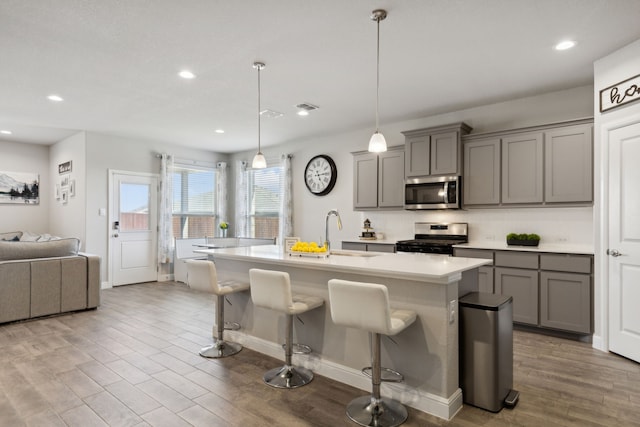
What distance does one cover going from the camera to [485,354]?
2438 mm

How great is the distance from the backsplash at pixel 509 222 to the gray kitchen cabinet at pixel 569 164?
318 millimetres

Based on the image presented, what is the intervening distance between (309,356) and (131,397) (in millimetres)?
1365

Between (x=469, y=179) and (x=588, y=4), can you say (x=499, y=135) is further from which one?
(x=588, y=4)

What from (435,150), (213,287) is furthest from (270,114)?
(213,287)

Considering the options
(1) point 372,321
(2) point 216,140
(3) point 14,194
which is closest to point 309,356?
(1) point 372,321

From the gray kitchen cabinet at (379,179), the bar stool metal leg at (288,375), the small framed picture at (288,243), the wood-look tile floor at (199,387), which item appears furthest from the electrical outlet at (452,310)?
the gray kitchen cabinet at (379,179)

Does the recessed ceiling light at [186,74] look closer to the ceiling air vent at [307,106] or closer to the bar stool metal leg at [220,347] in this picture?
the ceiling air vent at [307,106]

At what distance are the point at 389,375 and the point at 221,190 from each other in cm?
653

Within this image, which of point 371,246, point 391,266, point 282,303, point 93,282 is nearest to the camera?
point 391,266

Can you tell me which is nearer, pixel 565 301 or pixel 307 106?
pixel 565 301

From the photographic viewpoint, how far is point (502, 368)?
2.48 metres

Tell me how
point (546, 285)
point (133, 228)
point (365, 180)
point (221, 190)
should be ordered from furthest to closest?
point (221, 190) → point (133, 228) → point (365, 180) → point (546, 285)

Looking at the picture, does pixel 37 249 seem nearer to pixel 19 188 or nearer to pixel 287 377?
pixel 19 188

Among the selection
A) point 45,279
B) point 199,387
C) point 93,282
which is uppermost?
point 45,279
